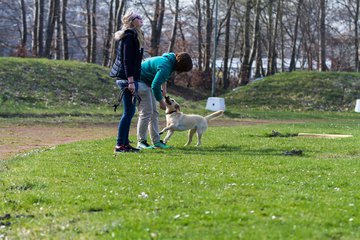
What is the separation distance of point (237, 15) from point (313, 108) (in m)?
17.2

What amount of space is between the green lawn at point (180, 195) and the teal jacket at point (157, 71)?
1.18 meters

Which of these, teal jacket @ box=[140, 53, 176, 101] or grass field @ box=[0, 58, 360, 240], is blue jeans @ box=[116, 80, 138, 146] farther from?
grass field @ box=[0, 58, 360, 240]

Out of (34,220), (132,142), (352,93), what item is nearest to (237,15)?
(352,93)

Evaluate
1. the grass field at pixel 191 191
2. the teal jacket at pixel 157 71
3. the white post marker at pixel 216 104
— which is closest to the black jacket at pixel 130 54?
the teal jacket at pixel 157 71

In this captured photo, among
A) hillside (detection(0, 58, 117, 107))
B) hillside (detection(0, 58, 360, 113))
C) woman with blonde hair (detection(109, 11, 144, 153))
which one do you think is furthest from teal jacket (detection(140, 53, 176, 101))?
Result: hillside (detection(0, 58, 117, 107))

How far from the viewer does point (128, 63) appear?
988 cm

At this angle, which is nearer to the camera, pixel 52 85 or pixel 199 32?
pixel 52 85

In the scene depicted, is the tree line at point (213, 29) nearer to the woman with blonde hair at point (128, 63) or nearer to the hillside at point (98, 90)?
the hillside at point (98, 90)

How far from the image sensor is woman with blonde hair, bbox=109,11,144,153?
989 cm

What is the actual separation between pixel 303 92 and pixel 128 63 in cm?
2613

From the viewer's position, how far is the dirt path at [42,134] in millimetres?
12891

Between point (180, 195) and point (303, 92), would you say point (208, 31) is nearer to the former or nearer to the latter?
point (303, 92)

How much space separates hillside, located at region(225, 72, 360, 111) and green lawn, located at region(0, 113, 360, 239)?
22776 millimetres

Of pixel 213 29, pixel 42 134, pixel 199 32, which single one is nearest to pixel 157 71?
pixel 42 134
